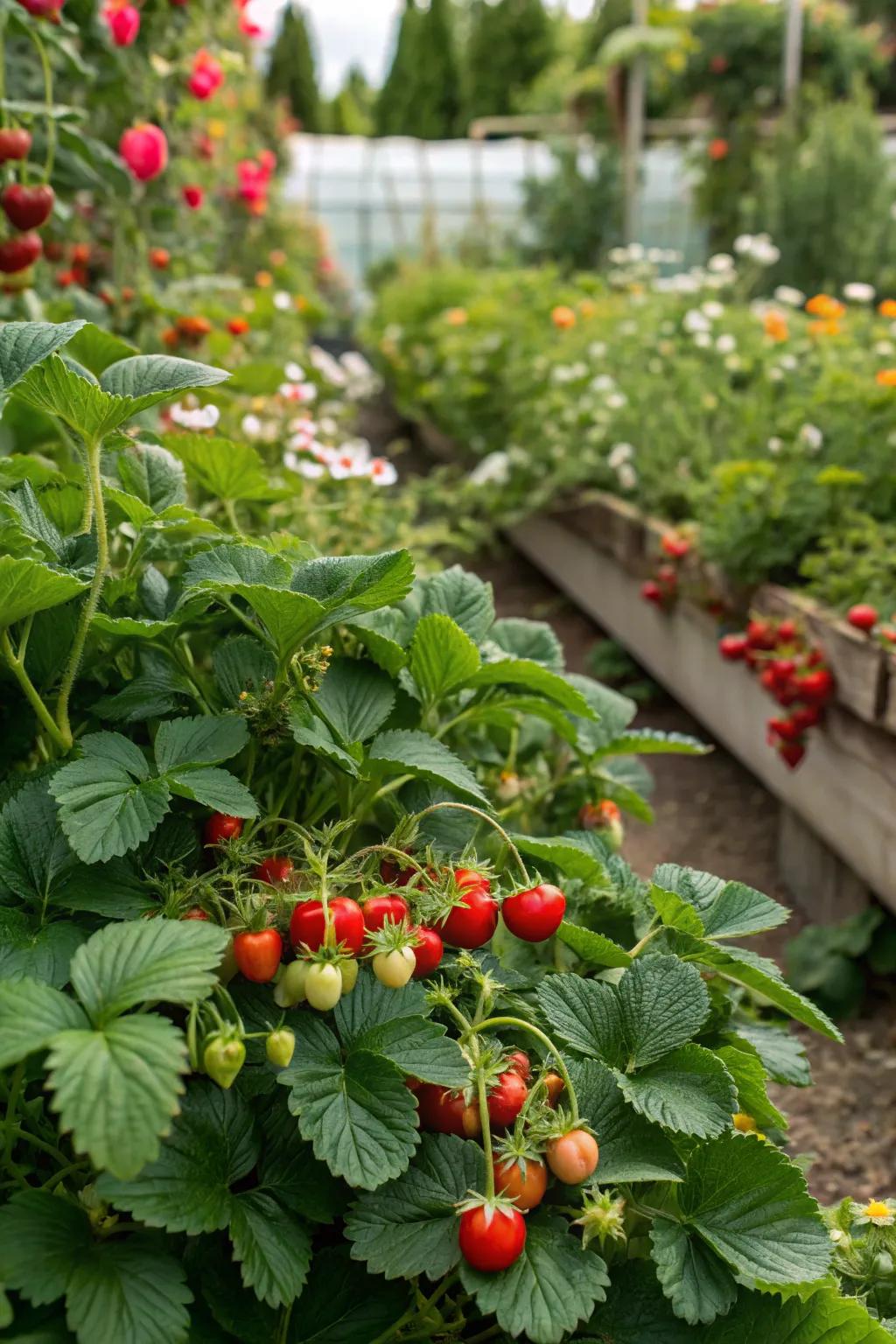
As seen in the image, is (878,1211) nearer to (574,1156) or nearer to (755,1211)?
(755,1211)

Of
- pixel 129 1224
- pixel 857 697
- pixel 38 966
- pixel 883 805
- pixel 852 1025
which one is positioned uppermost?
pixel 38 966

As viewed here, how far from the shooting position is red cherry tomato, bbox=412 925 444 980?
92 cm

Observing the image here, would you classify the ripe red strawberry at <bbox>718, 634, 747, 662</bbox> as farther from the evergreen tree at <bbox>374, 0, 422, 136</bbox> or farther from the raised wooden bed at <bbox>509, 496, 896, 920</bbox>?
the evergreen tree at <bbox>374, 0, 422, 136</bbox>

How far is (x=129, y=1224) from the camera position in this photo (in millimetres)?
839

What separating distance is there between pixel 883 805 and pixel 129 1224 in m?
1.76

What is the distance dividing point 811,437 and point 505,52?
48.6 feet

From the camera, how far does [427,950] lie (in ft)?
3.04

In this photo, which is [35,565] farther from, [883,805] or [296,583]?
[883,805]

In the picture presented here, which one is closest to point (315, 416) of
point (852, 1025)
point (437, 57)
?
point (852, 1025)

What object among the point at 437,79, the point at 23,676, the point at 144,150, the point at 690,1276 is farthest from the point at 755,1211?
the point at 437,79

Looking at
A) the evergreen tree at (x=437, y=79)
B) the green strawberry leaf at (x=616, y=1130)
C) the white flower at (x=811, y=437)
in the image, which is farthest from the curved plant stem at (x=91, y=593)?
the evergreen tree at (x=437, y=79)

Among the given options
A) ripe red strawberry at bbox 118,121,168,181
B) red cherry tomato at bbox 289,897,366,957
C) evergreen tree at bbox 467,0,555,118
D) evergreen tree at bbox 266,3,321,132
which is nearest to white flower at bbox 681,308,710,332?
ripe red strawberry at bbox 118,121,168,181

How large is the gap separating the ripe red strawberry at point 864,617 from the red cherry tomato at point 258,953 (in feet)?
5.67

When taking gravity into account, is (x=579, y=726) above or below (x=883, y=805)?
above
